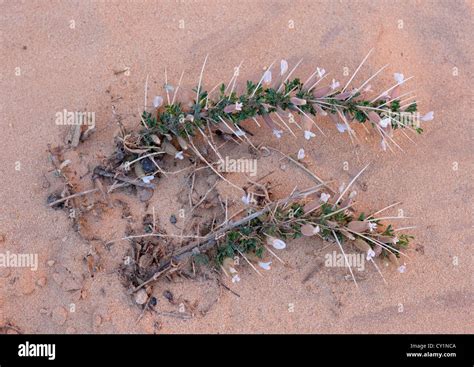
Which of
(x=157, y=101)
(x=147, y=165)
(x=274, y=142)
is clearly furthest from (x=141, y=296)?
(x=274, y=142)

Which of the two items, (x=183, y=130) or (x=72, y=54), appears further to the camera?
(x=72, y=54)

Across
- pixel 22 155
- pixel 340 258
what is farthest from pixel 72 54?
pixel 340 258

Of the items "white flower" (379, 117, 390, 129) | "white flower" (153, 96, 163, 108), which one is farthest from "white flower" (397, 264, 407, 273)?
"white flower" (153, 96, 163, 108)

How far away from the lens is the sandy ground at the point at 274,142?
424 centimetres

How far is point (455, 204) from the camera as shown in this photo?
4.44 meters

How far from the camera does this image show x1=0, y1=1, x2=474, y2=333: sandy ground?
4.24 meters

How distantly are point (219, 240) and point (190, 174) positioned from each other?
551mm

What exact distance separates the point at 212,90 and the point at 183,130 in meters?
0.39

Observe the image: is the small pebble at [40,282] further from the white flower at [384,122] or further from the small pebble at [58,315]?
the white flower at [384,122]

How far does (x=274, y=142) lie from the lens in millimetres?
4441

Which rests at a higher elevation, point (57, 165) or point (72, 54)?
→ point (72, 54)

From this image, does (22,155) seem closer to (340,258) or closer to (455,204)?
(340,258)
